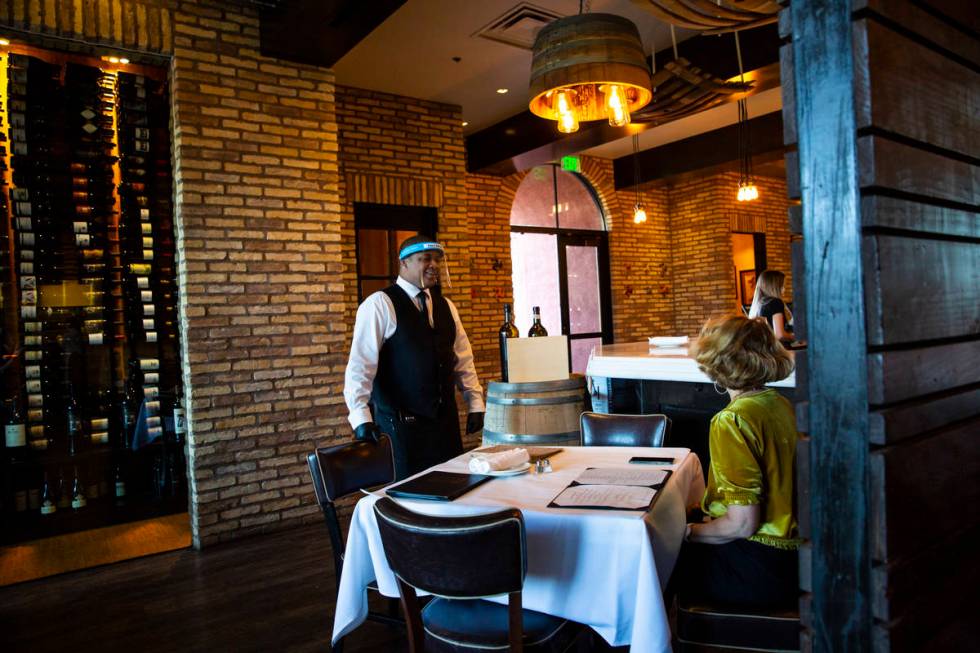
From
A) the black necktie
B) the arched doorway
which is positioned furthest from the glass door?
the black necktie

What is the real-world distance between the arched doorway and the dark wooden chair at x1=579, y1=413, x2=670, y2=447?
5.17 m

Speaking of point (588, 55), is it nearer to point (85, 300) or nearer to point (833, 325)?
point (833, 325)

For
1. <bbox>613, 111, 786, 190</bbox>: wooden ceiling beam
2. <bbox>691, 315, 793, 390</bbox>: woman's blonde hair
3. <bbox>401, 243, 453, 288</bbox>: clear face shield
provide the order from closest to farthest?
<bbox>691, 315, 793, 390</bbox>: woman's blonde hair → <bbox>401, 243, 453, 288</bbox>: clear face shield → <bbox>613, 111, 786, 190</bbox>: wooden ceiling beam

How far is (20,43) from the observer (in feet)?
12.5

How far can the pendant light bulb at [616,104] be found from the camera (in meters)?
2.69

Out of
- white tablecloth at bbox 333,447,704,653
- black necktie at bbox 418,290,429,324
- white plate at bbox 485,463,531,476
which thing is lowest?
white tablecloth at bbox 333,447,704,653

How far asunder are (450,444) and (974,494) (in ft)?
7.83

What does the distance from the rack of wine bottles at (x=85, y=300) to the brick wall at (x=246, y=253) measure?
0.67 m

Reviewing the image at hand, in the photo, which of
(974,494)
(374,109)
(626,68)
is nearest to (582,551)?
(974,494)

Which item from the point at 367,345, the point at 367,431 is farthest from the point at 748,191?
the point at 367,431

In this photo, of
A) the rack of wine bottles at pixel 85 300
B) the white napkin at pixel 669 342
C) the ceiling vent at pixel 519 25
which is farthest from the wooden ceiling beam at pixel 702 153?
the rack of wine bottles at pixel 85 300

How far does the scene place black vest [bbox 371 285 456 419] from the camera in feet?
10.5

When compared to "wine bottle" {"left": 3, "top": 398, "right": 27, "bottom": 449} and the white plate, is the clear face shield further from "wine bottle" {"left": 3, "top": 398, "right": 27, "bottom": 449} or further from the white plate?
"wine bottle" {"left": 3, "top": 398, "right": 27, "bottom": 449}

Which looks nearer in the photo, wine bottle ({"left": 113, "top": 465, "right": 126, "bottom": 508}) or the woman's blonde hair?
the woman's blonde hair
